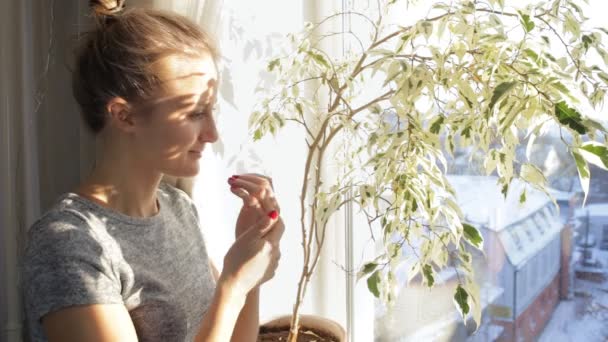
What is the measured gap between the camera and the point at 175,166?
1032mm

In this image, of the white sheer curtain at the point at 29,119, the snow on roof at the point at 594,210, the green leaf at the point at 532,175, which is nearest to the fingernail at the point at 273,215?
the green leaf at the point at 532,175

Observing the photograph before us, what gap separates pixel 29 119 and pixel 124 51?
90 centimetres

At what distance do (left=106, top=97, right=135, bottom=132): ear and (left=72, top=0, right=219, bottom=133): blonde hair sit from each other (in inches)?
0.5

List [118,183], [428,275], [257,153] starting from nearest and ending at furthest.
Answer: [428,275] → [118,183] → [257,153]

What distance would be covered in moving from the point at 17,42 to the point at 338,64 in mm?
1056

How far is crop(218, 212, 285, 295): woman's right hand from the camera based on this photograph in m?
0.95

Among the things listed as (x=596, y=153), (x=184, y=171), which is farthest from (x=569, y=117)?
(x=184, y=171)

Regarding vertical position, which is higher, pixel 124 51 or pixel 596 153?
pixel 124 51

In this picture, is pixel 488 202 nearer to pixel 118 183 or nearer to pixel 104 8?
pixel 118 183

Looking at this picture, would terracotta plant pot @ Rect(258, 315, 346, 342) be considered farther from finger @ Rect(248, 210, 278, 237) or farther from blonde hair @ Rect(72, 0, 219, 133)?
blonde hair @ Rect(72, 0, 219, 133)

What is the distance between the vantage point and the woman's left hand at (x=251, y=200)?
3.30 ft

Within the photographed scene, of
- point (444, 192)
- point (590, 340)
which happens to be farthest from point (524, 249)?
point (444, 192)

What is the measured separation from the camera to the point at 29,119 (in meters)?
1.76

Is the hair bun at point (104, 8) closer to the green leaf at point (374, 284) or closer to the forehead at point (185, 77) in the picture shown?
the forehead at point (185, 77)
